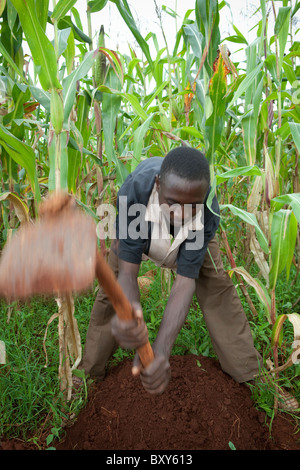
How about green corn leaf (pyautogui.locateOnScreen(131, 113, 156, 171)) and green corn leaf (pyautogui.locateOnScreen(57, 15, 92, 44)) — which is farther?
green corn leaf (pyautogui.locateOnScreen(131, 113, 156, 171))

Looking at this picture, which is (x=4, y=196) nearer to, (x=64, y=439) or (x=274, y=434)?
(x=64, y=439)

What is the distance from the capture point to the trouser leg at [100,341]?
5.56 ft

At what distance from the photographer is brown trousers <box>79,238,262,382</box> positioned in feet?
5.44

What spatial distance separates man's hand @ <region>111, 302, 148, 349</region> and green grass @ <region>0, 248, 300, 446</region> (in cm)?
49

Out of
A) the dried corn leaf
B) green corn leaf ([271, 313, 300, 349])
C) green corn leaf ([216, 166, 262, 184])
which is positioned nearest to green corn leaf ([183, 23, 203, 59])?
green corn leaf ([216, 166, 262, 184])

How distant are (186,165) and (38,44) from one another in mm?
570

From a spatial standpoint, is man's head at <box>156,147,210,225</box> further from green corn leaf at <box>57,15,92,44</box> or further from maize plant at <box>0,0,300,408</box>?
green corn leaf at <box>57,15,92,44</box>

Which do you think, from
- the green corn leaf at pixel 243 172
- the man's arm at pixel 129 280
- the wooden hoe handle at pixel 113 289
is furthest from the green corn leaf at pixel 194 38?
the wooden hoe handle at pixel 113 289

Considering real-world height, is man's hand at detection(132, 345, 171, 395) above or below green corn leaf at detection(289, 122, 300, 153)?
below

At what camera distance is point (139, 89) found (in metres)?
3.00

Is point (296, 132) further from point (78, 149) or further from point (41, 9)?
point (41, 9)

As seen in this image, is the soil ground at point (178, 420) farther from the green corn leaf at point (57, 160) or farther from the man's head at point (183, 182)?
the green corn leaf at point (57, 160)

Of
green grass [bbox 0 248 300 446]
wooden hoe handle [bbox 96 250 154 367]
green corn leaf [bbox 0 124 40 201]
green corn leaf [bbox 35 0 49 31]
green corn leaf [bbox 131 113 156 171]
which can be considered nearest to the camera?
wooden hoe handle [bbox 96 250 154 367]

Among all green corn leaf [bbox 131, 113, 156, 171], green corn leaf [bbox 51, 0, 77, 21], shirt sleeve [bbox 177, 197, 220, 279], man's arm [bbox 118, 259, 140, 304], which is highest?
green corn leaf [bbox 51, 0, 77, 21]
